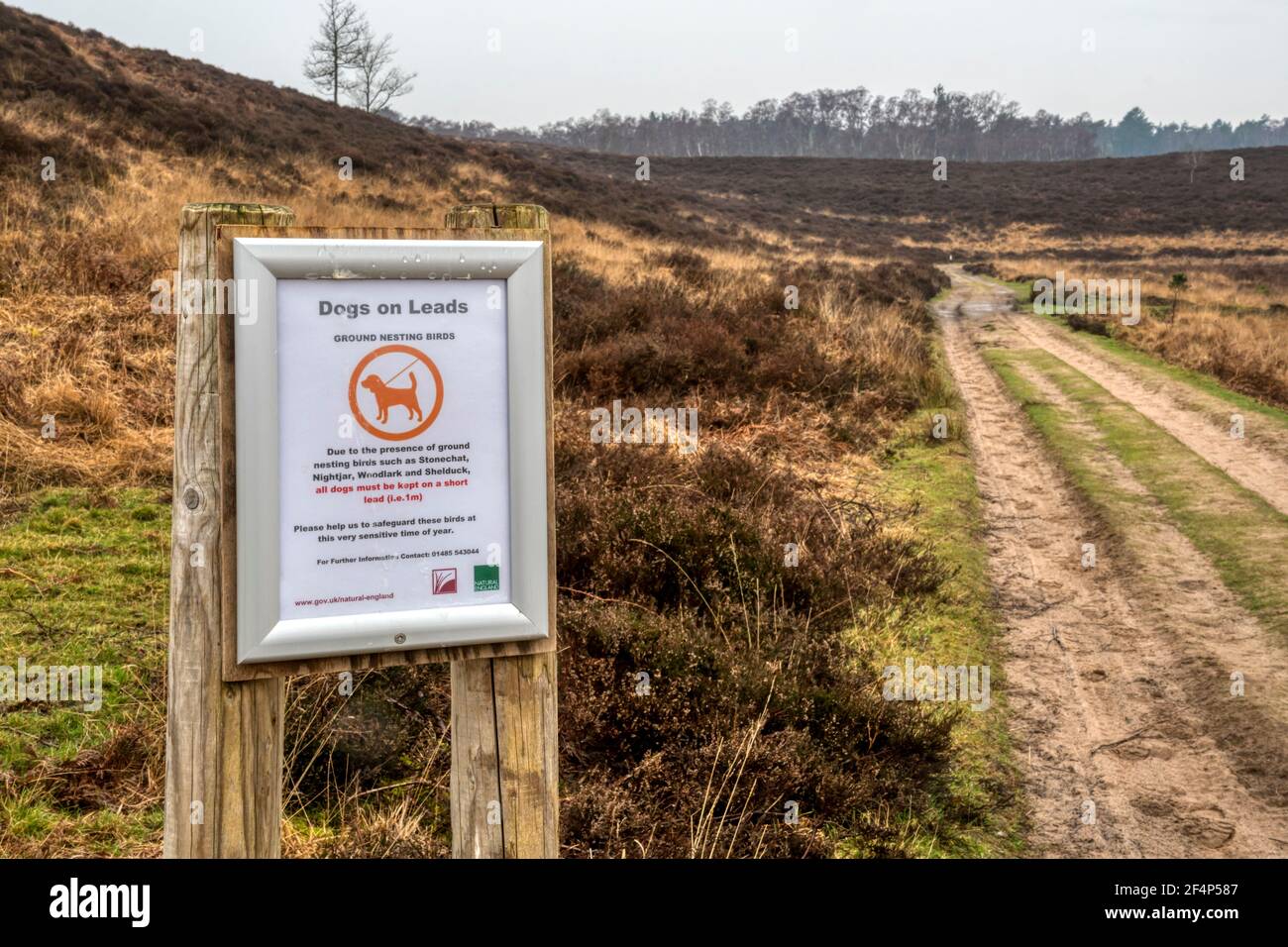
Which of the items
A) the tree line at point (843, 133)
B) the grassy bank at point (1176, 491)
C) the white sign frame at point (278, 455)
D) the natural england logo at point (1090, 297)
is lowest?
the grassy bank at point (1176, 491)

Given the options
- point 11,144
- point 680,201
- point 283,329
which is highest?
point 680,201

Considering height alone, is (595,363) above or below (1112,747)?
above

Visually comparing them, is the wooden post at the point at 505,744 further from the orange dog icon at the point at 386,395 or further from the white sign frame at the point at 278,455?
the orange dog icon at the point at 386,395

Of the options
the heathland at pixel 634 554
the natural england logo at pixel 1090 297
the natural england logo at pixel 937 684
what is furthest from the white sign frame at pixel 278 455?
the natural england logo at pixel 1090 297

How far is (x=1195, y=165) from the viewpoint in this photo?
214ft

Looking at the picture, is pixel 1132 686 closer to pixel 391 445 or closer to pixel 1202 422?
pixel 391 445

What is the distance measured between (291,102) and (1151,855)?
110 ft

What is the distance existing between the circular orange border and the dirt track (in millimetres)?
2997

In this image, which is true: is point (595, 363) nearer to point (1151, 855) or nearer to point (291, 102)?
point (1151, 855)

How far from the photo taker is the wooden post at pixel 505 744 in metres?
2.34

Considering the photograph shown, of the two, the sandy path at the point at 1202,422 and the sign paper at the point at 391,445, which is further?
the sandy path at the point at 1202,422

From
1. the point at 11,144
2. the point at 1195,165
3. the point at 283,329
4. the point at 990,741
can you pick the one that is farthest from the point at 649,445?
the point at 1195,165

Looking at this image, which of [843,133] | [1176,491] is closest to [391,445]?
[1176,491]

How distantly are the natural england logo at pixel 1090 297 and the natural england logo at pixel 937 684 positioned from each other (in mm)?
16486
